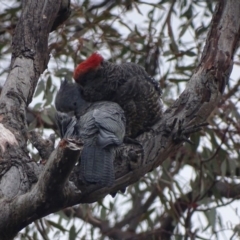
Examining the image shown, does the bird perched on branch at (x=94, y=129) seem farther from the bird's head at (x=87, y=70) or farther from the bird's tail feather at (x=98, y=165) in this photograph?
the bird's head at (x=87, y=70)

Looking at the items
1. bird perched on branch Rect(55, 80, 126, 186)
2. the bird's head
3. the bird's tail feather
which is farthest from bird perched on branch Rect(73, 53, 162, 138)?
the bird's tail feather

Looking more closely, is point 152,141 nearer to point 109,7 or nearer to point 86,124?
point 86,124

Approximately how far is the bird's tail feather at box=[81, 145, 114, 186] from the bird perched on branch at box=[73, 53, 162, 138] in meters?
0.64

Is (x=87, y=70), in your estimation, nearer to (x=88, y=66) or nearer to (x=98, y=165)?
(x=88, y=66)

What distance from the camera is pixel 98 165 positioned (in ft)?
9.74

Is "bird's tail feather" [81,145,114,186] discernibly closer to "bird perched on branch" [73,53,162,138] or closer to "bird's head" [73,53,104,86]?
"bird perched on branch" [73,53,162,138]

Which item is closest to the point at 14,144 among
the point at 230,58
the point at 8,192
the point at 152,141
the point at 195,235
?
the point at 8,192

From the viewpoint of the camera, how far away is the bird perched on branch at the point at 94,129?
2.96 metres

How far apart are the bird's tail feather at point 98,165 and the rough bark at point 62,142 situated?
0.04 m

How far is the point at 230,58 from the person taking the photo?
3.63 meters

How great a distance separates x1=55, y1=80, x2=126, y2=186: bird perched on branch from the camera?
9.71 ft

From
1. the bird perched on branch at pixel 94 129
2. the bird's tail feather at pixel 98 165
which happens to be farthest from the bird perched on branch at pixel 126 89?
the bird's tail feather at pixel 98 165

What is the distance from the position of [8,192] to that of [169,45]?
8.09 ft

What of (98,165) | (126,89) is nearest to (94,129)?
(98,165)
